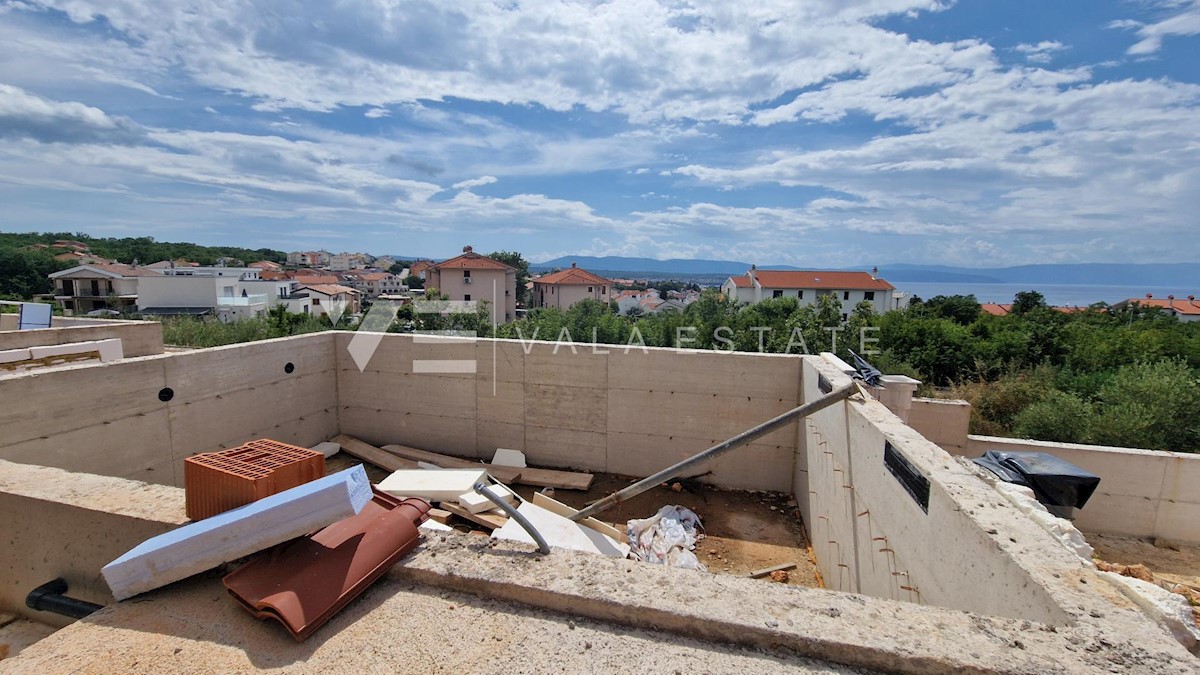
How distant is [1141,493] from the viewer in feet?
17.5

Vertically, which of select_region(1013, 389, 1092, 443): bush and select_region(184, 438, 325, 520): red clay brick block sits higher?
select_region(184, 438, 325, 520): red clay brick block

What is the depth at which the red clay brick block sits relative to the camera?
1854mm

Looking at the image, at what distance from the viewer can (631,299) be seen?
6712 cm

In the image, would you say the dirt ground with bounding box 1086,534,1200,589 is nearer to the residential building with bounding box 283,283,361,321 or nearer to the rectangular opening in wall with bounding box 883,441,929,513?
the rectangular opening in wall with bounding box 883,441,929,513

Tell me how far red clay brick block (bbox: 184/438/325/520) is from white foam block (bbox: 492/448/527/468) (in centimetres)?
472

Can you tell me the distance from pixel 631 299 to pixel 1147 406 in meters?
60.4

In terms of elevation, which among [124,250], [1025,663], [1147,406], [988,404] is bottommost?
[988,404]

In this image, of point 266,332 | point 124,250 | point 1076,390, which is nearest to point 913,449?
point 1076,390

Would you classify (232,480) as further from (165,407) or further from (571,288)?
(571,288)

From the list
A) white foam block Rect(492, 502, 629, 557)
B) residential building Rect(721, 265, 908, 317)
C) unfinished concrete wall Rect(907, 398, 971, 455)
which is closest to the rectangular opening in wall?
white foam block Rect(492, 502, 629, 557)

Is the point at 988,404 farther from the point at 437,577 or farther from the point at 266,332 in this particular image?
the point at 266,332

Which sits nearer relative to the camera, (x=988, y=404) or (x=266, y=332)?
(x=988, y=404)

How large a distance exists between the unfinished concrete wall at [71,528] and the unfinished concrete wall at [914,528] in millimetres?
3065

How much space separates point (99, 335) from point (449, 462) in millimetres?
5417
